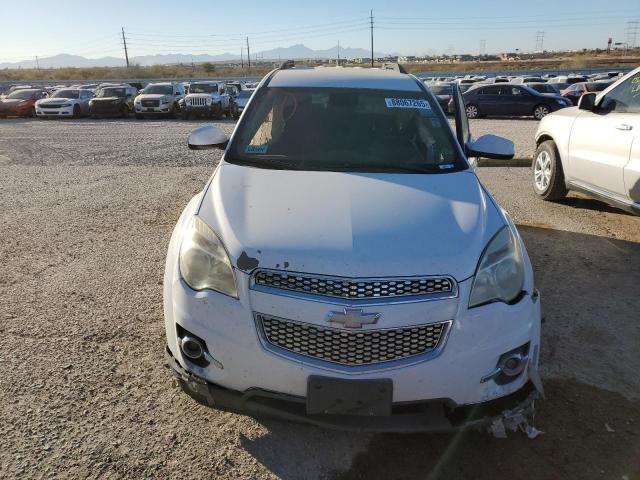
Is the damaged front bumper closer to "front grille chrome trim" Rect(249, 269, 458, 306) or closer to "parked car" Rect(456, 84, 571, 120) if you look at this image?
"front grille chrome trim" Rect(249, 269, 458, 306)

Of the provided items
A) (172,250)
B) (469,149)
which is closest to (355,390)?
(172,250)

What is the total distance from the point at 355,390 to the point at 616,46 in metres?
157

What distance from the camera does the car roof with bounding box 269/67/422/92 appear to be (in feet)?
13.3

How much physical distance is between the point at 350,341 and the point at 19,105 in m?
28.2

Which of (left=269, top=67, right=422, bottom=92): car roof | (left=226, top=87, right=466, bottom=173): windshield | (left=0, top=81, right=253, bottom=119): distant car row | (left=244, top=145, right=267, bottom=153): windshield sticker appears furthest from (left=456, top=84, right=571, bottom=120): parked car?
(left=244, top=145, right=267, bottom=153): windshield sticker

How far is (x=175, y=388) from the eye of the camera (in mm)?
3117

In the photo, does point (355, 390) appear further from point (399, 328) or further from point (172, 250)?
point (172, 250)

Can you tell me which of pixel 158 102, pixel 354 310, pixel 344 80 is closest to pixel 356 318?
pixel 354 310

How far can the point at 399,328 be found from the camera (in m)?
2.26

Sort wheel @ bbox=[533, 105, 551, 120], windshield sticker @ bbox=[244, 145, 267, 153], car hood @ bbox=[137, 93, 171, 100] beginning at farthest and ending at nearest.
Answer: car hood @ bbox=[137, 93, 171, 100] < wheel @ bbox=[533, 105, 551, 120] < windshield sticker @ bbox=[244, 145, 267, 153]

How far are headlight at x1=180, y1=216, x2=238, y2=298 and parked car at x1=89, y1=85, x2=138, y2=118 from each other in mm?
23858

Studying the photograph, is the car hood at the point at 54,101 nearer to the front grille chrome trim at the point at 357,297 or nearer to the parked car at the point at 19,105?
the parked car at the point at 19,105

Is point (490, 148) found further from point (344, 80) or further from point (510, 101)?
point (510, 101)

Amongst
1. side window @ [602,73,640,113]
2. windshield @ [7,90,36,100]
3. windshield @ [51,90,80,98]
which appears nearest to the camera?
side window @ [602,73,640,113]
